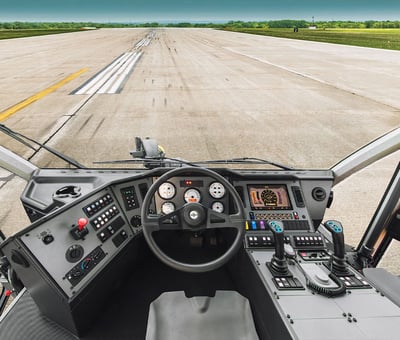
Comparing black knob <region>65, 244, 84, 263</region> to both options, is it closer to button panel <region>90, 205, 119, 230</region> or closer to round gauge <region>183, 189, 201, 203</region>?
button panel <region>90, 205, 119, 230</region>

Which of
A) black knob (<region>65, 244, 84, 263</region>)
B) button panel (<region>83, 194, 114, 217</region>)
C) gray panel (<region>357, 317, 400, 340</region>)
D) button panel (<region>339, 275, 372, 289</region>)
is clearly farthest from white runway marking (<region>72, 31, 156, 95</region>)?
gray panel (<region>357, 317, 400, 340</region>)

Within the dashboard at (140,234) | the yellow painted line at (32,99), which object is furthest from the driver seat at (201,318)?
the yellow painted line at (32,99)

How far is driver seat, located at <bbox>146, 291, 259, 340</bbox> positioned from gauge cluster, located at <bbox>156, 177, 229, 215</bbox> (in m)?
0.69

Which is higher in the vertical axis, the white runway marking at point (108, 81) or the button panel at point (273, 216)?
the button panel at point (273, 216)

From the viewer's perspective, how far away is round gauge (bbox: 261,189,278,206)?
2674mm

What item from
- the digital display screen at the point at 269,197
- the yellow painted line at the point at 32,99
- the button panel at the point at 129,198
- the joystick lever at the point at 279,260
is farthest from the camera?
the yellow painted line at the point at 32,99

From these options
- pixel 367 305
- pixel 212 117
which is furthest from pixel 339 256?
pixel 212 117

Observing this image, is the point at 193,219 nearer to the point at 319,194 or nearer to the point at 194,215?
the point at 194,215

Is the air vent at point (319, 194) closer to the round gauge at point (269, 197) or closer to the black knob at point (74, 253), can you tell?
the round gauge at point (269, 197)

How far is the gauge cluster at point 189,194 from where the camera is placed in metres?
2.46

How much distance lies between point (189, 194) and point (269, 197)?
0.71 m

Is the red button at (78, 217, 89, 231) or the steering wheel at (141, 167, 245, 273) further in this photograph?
the red button at (78, 217, 89, 231)

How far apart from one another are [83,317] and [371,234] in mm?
2473

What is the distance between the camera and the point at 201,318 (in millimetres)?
2270
